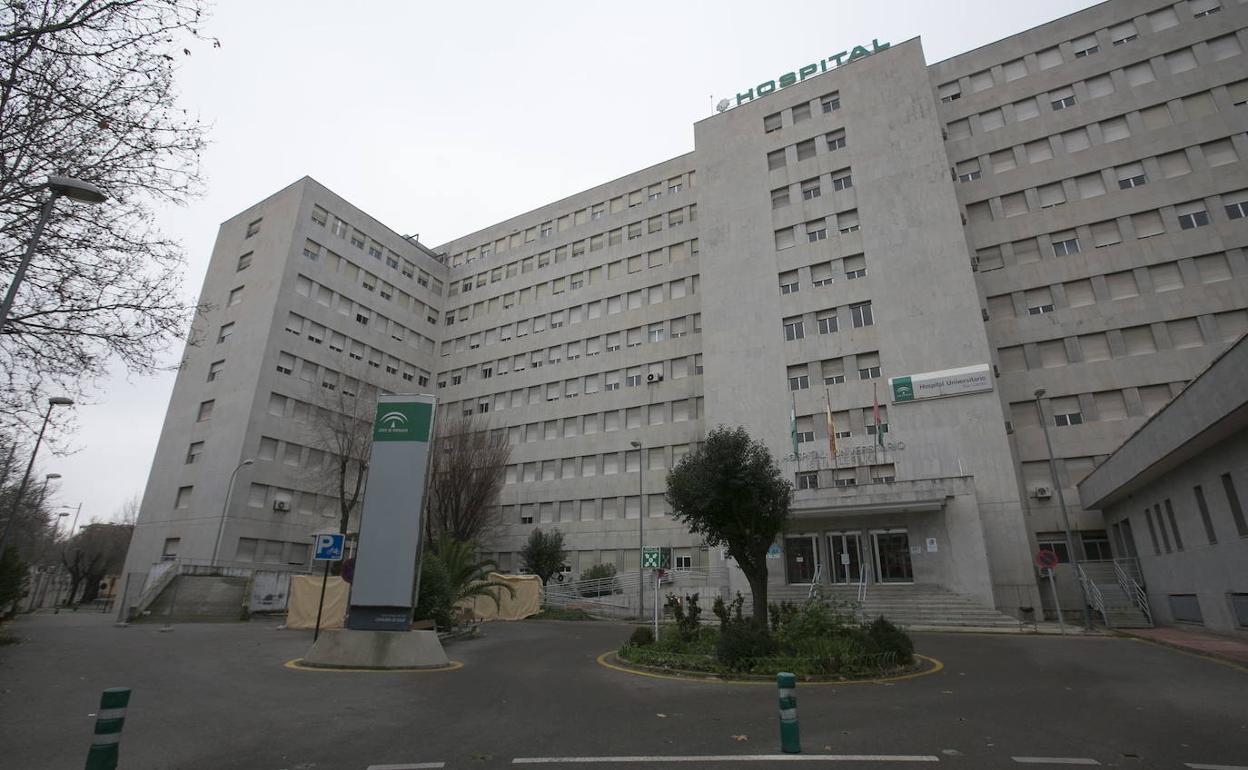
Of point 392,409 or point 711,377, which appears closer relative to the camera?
point 392,409

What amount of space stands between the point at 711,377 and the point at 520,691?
91.6 feet

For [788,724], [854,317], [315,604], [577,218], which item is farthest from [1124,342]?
[315,604]

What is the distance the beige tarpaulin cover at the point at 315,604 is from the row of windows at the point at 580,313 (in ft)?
94.6

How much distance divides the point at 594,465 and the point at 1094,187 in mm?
33649

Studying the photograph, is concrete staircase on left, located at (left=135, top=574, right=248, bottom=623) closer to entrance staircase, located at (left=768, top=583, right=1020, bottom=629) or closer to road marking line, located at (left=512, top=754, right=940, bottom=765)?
entrance staircase, located at (left=768, top=583, right=1020, bottom=629)

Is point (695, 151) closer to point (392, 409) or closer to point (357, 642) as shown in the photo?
point (392, 409)

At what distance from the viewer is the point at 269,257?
1693 inches

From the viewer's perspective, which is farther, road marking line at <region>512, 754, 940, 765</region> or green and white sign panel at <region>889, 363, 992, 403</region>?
green and white sign panel at <region>889, 363, 992, 403</region>

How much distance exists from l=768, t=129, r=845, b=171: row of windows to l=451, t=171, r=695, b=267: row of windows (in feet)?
26.4

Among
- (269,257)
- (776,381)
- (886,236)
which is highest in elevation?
(269,257)

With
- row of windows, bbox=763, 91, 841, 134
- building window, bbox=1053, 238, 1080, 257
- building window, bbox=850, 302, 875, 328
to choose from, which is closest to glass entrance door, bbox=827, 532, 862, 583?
building window, bbox=850, 302, 875, 328

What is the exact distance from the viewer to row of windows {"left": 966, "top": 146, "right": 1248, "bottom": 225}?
103 ft

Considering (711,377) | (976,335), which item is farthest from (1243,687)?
(711,377)

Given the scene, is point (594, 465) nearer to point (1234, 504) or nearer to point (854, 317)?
point (854, 317)
